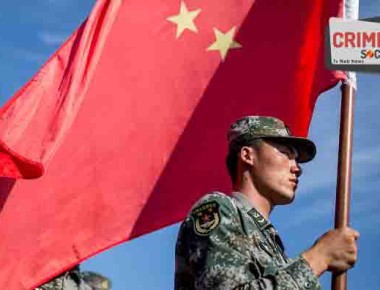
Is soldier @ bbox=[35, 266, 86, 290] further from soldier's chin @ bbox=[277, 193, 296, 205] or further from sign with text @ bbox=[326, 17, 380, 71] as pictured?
sign with text @ bbox=[326, 17, 380, 71]

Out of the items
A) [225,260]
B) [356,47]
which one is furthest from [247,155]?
[225,260]

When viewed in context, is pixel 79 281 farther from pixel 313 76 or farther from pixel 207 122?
pixel 313 76

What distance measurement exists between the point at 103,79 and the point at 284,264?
3639 mm

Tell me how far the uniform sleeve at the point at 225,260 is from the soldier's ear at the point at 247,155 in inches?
16.7

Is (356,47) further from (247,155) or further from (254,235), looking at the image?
(254,235)

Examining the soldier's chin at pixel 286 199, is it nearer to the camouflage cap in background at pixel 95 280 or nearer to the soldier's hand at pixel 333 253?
the soldier's hand at pixel 333 253

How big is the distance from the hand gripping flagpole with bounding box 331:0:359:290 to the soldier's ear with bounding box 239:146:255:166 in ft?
1.53

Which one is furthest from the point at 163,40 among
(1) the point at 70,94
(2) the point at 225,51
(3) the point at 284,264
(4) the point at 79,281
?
(3) the point at 284,264

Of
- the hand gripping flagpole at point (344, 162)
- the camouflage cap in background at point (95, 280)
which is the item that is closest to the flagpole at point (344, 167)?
the hand gripping flagpole at point (344, 162)

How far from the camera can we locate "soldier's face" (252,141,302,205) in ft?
14.5

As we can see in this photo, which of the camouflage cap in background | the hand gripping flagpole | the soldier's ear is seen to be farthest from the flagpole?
the camouflage cap in background

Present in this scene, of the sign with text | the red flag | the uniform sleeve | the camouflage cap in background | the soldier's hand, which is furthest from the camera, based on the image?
the camouflage cap in background

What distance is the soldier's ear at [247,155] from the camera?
451 centimetres

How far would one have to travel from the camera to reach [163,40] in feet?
25.1
